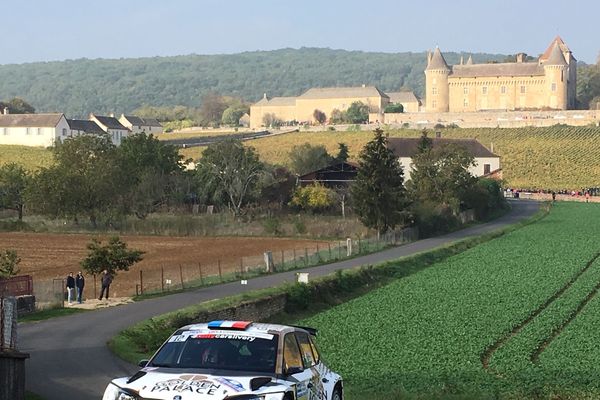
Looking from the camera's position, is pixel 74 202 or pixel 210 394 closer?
pixel 210 394

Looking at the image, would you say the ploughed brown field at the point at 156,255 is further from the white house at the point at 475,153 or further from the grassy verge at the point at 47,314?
the white house at the point at 475,153

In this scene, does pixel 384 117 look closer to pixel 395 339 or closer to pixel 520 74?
pixel 520 74

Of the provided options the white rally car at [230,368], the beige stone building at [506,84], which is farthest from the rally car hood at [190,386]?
the beige stone building at [506,84]

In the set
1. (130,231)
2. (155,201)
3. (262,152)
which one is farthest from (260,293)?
(262,152)

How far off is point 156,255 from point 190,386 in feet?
148

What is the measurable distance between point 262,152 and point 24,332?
12275 cm

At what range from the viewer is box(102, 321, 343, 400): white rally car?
11.5 metres

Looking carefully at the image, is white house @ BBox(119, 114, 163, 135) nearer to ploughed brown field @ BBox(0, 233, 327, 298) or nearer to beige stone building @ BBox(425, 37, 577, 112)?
beige stone building @ BBox(425, 37, 577, 112)

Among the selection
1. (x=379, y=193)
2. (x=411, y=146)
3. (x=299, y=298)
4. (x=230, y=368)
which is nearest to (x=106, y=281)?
(x=299, y=298)

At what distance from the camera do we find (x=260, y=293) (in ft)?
114

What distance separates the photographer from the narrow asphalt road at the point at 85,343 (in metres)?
19.8

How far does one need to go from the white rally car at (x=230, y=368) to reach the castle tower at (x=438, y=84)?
17922 centimetres

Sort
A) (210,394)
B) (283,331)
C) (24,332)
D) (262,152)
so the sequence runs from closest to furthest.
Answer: (210,394) < (283,331) < (24,332) < (262,152)

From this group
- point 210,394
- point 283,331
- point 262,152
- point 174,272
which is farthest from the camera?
point 262,152
